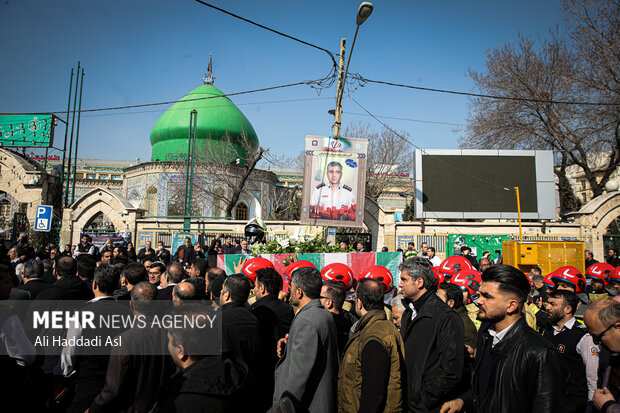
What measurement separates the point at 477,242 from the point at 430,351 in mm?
15053

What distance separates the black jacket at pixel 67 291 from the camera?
4.23 metres

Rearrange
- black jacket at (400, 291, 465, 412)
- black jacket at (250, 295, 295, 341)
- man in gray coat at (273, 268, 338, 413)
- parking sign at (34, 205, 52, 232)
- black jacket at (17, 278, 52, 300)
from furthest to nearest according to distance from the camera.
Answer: parking sign at (34, 205, 52, 232), black jacket at (17, 278, 52, 300), black jacket at (250, 295, 295, 341), black jacket at (400, 291, 465, 412), man in gray coat at (273, 268, 338, 413)

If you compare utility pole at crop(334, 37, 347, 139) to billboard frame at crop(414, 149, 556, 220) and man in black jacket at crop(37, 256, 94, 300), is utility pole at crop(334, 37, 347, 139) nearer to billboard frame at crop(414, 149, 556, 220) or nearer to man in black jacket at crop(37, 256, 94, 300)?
billboard frame at crop(414, 149, 556, 220)

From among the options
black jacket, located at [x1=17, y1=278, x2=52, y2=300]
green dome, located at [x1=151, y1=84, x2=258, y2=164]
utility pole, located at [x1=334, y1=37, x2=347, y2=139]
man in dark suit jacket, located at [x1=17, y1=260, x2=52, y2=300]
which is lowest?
black jacket, located at [x1=17, y1=278, x2=52, y2=300]

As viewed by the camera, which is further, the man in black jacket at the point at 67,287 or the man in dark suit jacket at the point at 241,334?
the man in black jacket at the point at 67,287

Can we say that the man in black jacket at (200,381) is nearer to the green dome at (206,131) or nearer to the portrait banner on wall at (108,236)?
the portrait banner on wall at (108,236)

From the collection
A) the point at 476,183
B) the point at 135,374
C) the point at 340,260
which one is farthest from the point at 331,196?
the point at 135,374

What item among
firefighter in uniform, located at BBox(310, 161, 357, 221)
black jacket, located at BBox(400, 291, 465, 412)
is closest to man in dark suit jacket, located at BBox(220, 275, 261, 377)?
black jacket, located at BBox(400, 291, 465, 412)

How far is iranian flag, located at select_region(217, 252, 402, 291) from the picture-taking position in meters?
7.94

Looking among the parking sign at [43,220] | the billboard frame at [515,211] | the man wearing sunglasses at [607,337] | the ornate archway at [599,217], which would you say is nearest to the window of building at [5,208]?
the parking sign at [43,220]

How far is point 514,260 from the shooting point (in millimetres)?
12852

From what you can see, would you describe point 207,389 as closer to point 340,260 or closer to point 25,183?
point 340,260

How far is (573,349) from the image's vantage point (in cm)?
381

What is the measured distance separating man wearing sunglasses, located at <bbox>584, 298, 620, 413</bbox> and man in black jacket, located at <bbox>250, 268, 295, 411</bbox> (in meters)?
2.38
